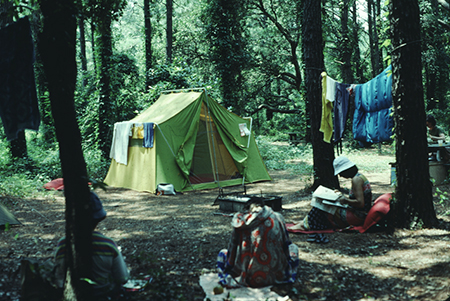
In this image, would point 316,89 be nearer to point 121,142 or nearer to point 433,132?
point 433,132

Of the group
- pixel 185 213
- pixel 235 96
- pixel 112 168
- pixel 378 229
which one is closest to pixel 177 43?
pixel 235 96

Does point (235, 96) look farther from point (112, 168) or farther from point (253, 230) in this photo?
point (253, 230)

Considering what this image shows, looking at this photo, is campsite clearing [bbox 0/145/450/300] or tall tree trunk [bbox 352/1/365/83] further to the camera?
tall tree trunk [bbox 352/1/365/83]

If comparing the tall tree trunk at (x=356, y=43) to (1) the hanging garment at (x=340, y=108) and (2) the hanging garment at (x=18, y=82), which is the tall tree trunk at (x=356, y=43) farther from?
(2) the hanging garment at (x=18, y=82)

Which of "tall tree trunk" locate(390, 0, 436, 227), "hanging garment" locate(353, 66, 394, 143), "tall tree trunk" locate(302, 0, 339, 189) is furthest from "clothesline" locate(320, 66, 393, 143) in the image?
"tall tree trunk" locate(390, 0, 436, 227)

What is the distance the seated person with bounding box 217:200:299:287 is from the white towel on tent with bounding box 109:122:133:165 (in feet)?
21.9

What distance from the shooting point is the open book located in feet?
15.9

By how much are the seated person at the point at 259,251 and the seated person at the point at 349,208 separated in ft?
5.91

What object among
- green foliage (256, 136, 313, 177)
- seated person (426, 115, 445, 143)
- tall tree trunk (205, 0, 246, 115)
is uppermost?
tall tree trunk (205, 0, 246, 115)

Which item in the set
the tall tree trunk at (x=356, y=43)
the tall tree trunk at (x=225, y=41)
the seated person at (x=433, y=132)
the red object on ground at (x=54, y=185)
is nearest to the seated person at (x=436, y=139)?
the seated person at (x=433, y=132)

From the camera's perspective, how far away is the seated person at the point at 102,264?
2766 millimetres

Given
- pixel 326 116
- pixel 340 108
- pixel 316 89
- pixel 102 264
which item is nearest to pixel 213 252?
pixel 102 264

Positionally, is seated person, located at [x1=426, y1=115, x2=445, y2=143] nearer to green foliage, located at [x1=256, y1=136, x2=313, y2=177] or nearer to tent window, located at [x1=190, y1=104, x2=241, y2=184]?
green foliage, located at [x1=256, y1=136, x2=313, y2=177]

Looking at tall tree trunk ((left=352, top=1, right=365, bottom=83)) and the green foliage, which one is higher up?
tall tree trunk ((left=352, top=1, right=365, bottom=83))
